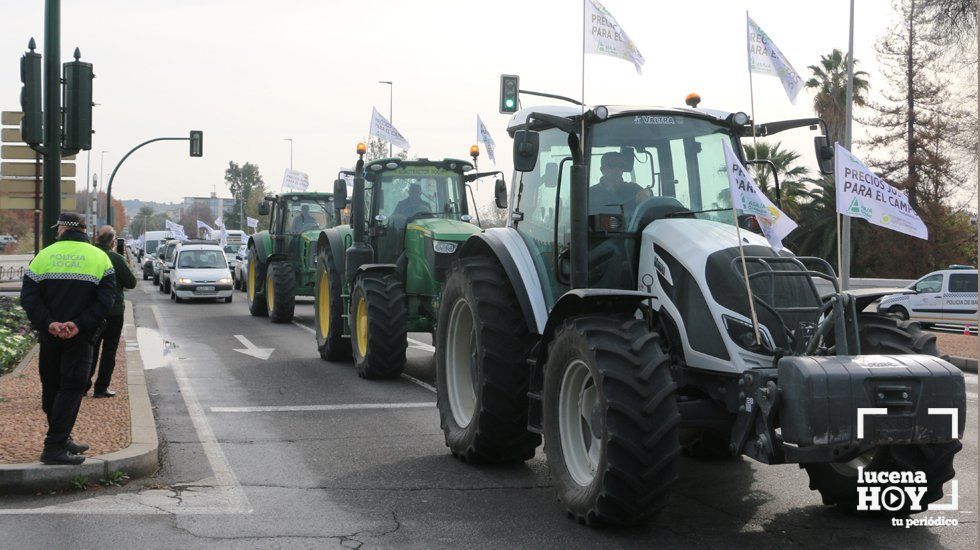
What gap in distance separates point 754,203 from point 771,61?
2.21m

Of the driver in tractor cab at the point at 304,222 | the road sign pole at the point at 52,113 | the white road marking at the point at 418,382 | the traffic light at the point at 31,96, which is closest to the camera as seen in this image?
the traffic light at the point at 31,96

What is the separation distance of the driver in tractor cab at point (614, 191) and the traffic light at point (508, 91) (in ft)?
50.3

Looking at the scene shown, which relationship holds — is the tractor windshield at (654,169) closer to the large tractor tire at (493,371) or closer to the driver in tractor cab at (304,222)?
the large tractor tire at (493,371)

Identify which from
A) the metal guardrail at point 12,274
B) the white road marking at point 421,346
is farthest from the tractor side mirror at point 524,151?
the metal guardrail at point 12,274

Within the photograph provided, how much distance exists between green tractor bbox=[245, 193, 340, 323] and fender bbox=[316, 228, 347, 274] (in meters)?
5.44

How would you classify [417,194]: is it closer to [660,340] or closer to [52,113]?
[52,113]

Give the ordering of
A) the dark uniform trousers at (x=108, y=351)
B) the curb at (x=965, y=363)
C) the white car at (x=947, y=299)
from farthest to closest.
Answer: the white car at (x=947, y=299) < the curb at (x=965, y=363) < the dark uniform trousers at (x=108, y=351)

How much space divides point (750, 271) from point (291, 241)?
58.5 feet

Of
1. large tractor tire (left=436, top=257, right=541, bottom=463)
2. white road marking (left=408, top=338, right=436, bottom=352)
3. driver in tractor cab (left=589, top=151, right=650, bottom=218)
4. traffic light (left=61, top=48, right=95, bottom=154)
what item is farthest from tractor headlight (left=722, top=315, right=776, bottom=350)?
white road marking (left=408, top=338, right=436, bottom=352)

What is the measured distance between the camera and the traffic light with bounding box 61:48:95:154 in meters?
11.9

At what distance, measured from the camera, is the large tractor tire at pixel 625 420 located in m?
5.84

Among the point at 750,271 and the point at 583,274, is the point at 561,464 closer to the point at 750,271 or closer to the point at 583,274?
the point at 583,274

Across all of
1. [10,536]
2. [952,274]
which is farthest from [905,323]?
[952,274]

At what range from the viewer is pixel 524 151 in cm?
714
